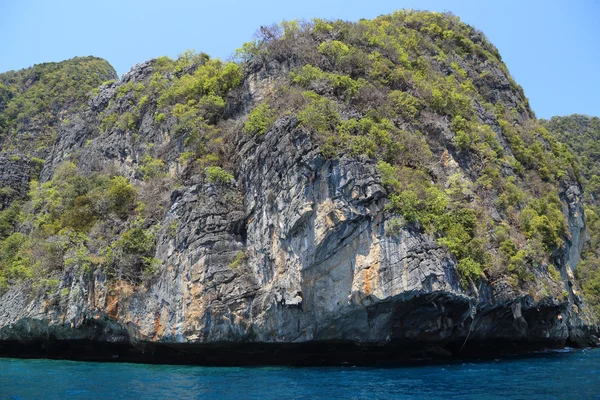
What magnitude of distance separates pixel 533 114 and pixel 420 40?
36.0 feet

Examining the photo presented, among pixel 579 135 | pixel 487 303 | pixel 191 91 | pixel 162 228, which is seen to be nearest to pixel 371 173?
pixel 487 303

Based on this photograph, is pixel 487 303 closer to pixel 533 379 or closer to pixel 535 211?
pixel 533 379

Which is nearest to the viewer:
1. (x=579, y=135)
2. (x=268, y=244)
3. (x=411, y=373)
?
(x=411, y=373)

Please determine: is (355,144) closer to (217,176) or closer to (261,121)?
(261,121)

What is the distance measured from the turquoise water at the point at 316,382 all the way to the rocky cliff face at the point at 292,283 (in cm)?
167

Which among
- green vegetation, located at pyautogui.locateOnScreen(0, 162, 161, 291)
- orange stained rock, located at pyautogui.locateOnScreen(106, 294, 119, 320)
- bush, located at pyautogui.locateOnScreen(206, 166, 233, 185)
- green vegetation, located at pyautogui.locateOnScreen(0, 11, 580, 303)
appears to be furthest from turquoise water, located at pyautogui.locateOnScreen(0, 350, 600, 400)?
bush, located at pyautogui.locateOnScreen(206, 166, 233, 185)

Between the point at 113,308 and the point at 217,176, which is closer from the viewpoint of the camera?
the point at 113,308

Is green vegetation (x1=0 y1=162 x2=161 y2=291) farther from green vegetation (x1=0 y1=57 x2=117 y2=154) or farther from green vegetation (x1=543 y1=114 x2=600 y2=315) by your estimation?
green vegetation (x1=543 y1=114 x2=600 y2=315)

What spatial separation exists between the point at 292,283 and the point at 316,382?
4.70 meters

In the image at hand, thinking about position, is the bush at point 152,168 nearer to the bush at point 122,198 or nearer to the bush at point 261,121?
the bush at point 122,198

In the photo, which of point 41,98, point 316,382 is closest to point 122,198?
point 316,382

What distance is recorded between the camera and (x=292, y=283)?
787 inches

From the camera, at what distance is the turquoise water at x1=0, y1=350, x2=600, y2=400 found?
46.4 ft

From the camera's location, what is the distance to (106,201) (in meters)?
27.7
